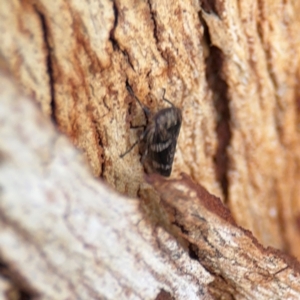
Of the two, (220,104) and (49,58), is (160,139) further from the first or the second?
(49,58)

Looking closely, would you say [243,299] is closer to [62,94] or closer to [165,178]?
[165,178]

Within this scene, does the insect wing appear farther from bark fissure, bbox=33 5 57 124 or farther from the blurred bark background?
bark fissure, bbox=33 5 57 124

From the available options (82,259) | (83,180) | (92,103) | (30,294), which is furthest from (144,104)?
(30,294)

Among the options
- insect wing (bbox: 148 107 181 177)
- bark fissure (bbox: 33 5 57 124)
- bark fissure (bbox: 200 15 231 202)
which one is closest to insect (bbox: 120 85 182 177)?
insect wing (bbox: 148 107 181 177)

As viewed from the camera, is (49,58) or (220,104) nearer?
(49,58)

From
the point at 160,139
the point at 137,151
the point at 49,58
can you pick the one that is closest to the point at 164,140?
the point at 160,139
